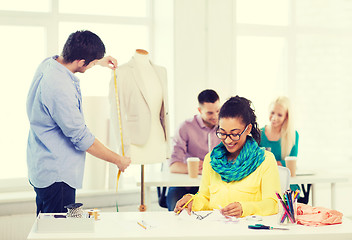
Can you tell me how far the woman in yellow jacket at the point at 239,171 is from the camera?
239cm

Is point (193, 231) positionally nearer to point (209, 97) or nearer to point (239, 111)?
point (239, 111)

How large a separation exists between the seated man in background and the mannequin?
0.33 meters

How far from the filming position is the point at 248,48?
533cm

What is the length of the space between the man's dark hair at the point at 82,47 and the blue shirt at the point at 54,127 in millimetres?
79

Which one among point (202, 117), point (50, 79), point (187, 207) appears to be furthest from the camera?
point (202, 117)

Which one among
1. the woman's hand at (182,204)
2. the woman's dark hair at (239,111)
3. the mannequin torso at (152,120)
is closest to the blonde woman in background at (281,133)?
the mannequin torso at (152,120)

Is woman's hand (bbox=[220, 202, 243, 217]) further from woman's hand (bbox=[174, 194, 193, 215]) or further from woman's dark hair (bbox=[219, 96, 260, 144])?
woman's dark hair (bbox=[219, 96, 260, 144])

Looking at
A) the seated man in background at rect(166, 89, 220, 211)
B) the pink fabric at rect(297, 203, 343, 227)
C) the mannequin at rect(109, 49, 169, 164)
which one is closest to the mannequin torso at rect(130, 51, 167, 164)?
the mannequin at rect(109, 49, 169, 164)

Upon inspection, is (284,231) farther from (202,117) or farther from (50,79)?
(202,117)

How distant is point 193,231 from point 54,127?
1.04 metres

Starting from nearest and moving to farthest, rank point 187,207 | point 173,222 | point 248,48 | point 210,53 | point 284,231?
point 284,231, point 173,222, point 187,207, point 210,53, point 248,48

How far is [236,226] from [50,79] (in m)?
1.22

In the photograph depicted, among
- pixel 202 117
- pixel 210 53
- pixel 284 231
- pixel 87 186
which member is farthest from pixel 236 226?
pixel 210 53

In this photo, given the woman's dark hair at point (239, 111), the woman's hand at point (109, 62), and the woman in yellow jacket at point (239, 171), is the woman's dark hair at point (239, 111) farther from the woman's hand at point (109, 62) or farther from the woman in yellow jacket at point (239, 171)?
the woman's hand at point (109, 62)
